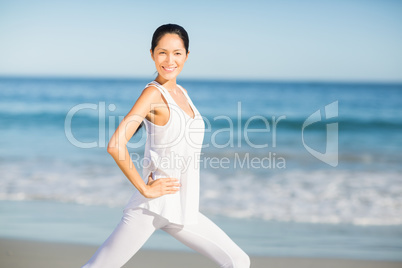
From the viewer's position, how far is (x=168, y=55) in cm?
261

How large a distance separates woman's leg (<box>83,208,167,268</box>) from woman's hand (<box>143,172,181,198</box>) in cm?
10

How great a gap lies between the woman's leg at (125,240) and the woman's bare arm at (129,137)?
0.42ft

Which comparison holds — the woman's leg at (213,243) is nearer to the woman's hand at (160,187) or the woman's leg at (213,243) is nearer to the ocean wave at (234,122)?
the woman's hand at (160,187)

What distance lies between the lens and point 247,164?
1013 centimetres

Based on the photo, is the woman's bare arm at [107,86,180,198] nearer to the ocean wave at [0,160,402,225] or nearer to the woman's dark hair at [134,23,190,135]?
the woman's dark hair at [134,23,190,135]

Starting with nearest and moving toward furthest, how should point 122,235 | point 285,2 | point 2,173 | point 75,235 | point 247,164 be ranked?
point 122,235, point 75,235, point 2,173, point 247,164, point 285,2

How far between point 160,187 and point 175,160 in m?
0.15

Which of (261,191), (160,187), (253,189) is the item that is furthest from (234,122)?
(160,187)

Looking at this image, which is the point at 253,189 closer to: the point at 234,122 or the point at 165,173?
the point at 165,173

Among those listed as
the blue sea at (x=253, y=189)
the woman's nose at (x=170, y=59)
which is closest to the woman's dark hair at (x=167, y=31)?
the woman's nose at (x=170, y=59)

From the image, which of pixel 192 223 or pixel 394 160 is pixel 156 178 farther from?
pixel 394 160

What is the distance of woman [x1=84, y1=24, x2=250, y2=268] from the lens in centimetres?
246

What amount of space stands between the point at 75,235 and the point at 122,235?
300cm

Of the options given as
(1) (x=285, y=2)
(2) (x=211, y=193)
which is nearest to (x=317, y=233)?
(2) (x=211, y=193)
